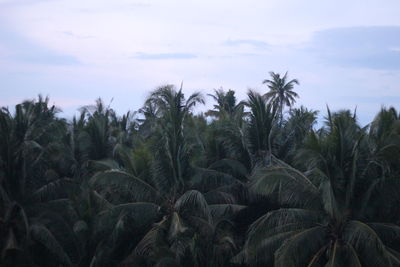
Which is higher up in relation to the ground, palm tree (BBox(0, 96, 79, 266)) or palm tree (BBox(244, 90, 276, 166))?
palm tree (BBox(244, 90, 276, 166))

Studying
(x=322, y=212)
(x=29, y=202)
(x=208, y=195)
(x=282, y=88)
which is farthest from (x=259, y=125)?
(x=282, y=88)

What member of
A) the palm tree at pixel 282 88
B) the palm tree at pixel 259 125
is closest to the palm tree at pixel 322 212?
the palm tree at pixel 259 125

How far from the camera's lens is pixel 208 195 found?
21.1 meters

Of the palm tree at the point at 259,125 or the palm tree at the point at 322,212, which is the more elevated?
the palm tree at the point at 259,125

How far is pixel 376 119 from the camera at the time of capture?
2119 cm

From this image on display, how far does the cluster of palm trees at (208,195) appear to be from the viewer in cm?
1684

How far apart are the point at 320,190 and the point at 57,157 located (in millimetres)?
12771

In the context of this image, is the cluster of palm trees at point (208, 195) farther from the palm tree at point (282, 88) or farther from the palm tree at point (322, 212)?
the palm tree at point (282, 88)

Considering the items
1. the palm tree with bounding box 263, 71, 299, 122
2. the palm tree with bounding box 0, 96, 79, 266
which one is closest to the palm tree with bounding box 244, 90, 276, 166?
the palm tree with bounding box 0, 96, 79, 266

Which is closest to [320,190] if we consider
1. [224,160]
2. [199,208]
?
[199,208]

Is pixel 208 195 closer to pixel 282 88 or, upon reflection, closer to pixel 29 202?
pixel 29 202

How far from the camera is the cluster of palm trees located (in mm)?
16844

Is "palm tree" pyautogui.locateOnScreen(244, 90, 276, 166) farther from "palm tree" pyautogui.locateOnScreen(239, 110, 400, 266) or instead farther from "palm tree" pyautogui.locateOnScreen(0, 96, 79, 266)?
"palm tree" pyautogui.locateOnScreen(0, 96, 79, 266)

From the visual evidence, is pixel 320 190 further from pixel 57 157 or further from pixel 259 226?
pixel 57 157
